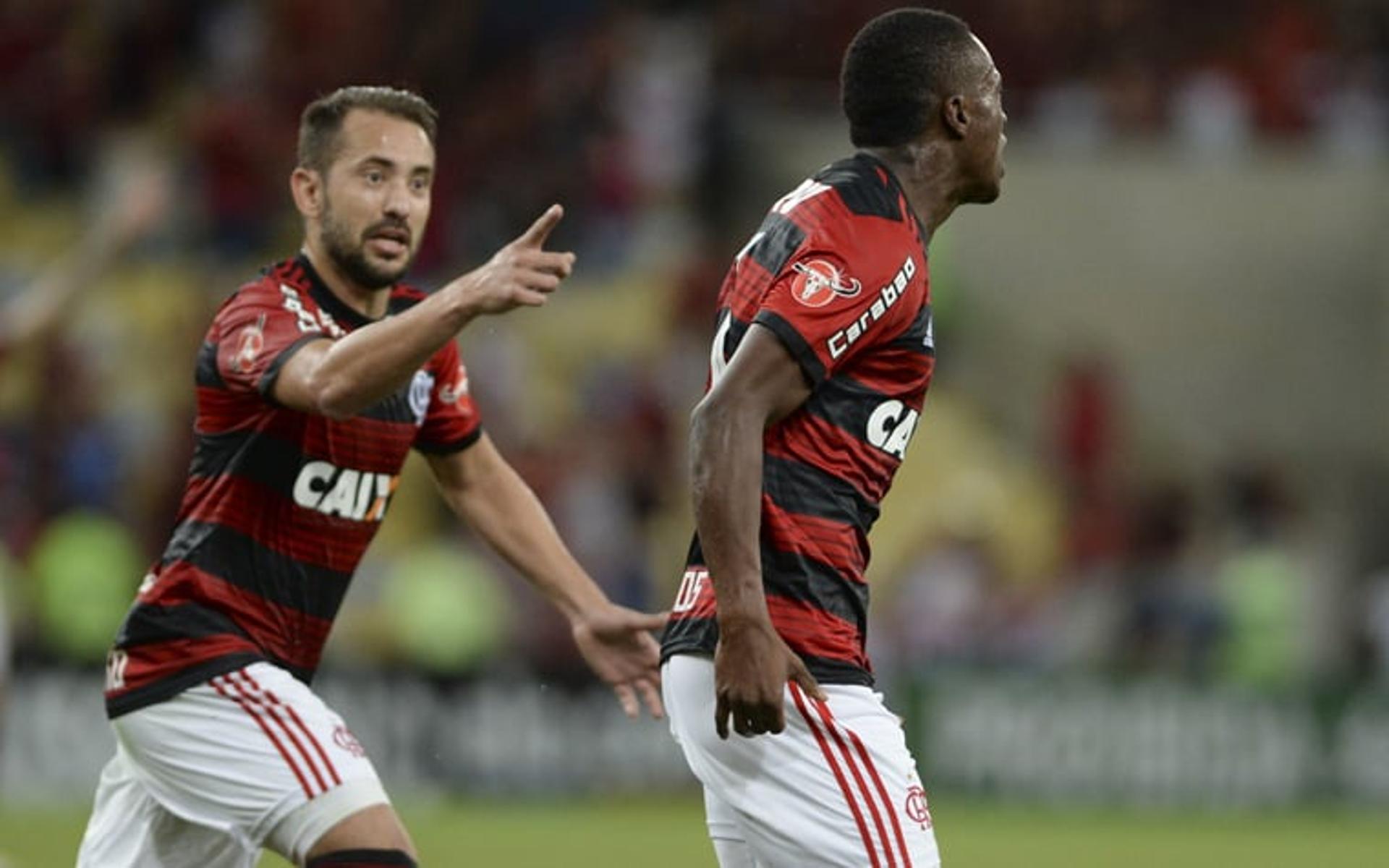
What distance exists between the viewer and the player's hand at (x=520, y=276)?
5.29 m

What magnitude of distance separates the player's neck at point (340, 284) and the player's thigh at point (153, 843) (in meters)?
1.25

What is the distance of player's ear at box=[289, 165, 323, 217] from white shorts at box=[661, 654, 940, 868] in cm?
179

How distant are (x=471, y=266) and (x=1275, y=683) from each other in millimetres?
5873

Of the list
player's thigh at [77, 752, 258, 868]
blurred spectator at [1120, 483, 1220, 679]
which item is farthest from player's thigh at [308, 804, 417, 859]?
blurred spectator at [1120, 483, 1220, 679]

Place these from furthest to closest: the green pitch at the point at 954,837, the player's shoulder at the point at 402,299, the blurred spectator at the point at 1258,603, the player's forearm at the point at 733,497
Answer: the blurred spectator at the point at 1258,603 < the green pitch at the point at 954,837 < the player's shoulder at the point at 402,299 < the player's forearm at the point at 733,497

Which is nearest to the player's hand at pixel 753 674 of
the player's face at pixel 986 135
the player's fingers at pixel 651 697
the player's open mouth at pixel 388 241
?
the player's face at pixel 986 135

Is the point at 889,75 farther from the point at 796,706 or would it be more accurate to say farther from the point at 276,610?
the point at 276,610

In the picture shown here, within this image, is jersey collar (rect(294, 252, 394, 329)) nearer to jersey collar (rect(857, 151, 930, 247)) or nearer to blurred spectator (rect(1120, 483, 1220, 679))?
jersey collar (rect(857, 151, 930, 247))

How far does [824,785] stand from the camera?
5211 millimetres

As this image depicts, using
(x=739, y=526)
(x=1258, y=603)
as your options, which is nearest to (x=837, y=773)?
(x=739, y=526)

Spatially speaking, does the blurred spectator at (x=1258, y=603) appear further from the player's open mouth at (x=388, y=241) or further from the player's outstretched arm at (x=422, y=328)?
the player's outstretched arm at (x=422, y=328)

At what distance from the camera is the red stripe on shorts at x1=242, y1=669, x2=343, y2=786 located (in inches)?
241

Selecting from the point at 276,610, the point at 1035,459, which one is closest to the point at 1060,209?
the point at 1035,459

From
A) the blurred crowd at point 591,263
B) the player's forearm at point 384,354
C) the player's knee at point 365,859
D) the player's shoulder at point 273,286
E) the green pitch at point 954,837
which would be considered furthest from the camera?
the blurred crowd at point 591,263
